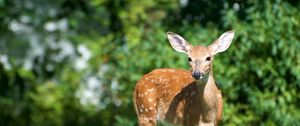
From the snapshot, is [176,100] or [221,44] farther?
[176,100]

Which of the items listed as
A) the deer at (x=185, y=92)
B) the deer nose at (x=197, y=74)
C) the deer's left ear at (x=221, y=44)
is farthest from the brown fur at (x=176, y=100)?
the deer nose at (x=197, y=74)

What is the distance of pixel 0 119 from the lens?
49.5 feet

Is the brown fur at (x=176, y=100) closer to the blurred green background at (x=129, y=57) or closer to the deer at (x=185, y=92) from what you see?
the deer at (x=185, y=92)

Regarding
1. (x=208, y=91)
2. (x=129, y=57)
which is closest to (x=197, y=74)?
(x=208, y=91)

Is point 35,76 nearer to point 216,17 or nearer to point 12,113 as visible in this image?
point 12,113

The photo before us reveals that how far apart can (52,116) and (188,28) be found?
4390mm

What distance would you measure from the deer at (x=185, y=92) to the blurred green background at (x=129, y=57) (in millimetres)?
1358

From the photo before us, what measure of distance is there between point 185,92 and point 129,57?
2556 mm

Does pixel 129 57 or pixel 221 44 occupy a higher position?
pixel 129 57

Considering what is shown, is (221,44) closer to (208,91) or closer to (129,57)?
(208,91)

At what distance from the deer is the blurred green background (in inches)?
53.5

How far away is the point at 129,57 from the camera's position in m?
11.5

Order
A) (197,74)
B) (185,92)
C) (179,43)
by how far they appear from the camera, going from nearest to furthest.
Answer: (197,74) → (179,43) → (185,92)

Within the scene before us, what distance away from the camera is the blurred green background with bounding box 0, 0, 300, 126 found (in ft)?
34.9
